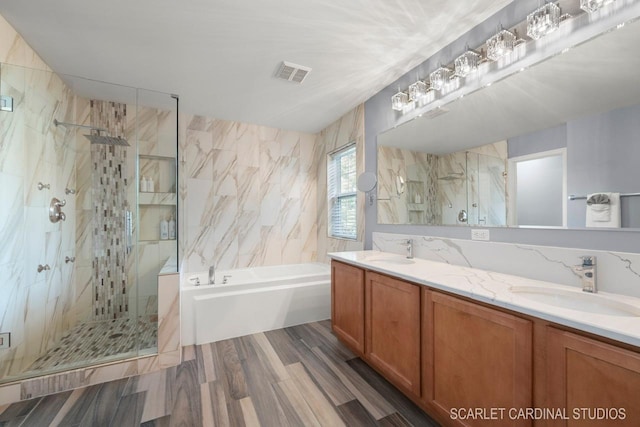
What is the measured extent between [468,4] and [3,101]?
331cm

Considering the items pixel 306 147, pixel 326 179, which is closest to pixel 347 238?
pixel 326 179

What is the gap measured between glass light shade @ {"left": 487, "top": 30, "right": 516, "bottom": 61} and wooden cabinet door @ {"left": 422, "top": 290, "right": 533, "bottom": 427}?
154 cm

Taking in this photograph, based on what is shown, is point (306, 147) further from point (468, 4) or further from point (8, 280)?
point (8, 280)

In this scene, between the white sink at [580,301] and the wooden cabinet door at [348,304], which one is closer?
the white sink at [580,301]

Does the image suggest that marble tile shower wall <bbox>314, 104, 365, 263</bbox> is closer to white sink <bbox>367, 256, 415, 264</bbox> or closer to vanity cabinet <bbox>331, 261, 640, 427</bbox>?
white sink <bbox>367, 256, 415, 264</bbox>

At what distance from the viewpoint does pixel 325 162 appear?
3.79 m

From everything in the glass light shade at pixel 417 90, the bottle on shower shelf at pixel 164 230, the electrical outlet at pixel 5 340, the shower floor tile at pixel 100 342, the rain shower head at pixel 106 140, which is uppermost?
the glass light shade at pixel 417 90

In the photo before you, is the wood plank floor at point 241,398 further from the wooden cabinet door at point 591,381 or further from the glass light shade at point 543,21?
the glass light shade at point 543,21

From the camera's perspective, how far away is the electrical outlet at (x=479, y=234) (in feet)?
5.56

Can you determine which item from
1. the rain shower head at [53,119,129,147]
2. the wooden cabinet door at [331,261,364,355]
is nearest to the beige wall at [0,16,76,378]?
the rain shower head at [53,119,129,147]

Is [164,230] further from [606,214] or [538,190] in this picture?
[606,214]

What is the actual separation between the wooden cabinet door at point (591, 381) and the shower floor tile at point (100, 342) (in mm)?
2585

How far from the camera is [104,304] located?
2717 mm

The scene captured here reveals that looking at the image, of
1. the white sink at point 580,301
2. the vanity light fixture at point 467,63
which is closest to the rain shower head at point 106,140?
the vanity light fixture at point 467,63
